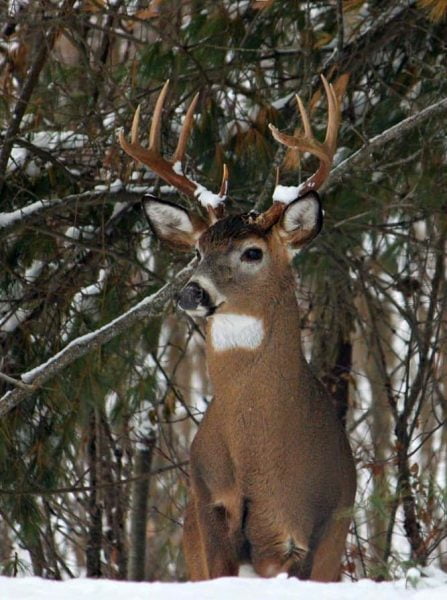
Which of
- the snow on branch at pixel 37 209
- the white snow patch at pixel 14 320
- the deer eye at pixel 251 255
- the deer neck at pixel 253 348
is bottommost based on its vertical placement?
the deer neck at pixel 253 348

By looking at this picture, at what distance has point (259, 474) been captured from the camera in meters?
5.62

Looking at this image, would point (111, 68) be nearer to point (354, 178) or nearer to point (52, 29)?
point (52, 29)

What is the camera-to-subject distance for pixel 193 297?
17.8 feet

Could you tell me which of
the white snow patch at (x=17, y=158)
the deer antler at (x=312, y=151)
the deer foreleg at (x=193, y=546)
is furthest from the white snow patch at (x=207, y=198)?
the deer foreleg at (x=193, y=546)

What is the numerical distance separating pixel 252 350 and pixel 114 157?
1.58 m

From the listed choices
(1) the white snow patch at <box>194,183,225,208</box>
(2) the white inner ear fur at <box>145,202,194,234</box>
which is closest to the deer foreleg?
(2) the white inner ear fur at <box>145,202,194,234</box>

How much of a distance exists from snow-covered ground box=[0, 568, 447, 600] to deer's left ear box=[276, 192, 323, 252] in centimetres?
215

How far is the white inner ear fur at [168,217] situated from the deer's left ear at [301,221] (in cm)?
46

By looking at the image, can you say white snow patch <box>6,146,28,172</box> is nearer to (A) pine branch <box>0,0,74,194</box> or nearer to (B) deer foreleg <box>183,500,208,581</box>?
(A) pine branch <box>0,0,74,194</box>

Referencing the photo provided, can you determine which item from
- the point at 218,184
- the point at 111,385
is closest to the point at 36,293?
the point at 111,385

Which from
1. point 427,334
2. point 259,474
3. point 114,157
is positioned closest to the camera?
point 259,474

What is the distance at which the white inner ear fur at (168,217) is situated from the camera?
242 inches

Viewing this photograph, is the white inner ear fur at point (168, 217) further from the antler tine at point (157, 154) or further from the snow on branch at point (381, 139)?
the snow on branch at point (381, 139)

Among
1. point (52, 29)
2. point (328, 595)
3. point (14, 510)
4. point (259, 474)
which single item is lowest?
point (328, 595)
